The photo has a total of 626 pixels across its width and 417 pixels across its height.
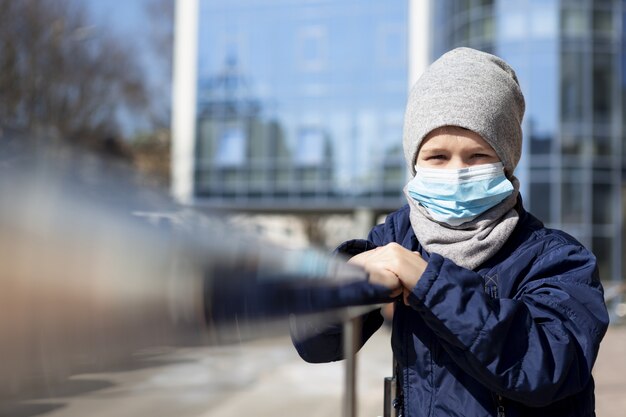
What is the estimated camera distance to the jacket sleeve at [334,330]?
1.14m

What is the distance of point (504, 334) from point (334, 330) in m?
0.31

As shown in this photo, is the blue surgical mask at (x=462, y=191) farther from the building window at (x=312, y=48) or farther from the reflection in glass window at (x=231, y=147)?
the reflection in glass window at (x=231, y=147)

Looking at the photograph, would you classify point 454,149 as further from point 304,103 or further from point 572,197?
point 304,103

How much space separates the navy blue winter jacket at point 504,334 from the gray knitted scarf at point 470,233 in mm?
30

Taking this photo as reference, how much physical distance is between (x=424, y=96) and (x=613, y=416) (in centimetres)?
631

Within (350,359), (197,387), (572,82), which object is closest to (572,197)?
(572,82)

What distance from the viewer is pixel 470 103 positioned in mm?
1470

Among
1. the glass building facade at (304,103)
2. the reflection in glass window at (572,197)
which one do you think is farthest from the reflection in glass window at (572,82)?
the glass building facade at (304,103)

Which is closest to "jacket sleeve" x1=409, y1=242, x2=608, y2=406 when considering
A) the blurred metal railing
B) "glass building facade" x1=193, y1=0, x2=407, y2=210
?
the blurred metal railing

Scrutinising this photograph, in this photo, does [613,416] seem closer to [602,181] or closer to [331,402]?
[331,402]

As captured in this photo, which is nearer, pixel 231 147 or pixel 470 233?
pixel 470 233

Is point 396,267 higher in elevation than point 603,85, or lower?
lower

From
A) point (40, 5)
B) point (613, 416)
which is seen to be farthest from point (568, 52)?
point (613, 416)

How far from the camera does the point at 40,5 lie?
57.7ft
